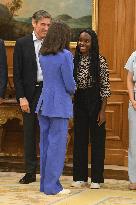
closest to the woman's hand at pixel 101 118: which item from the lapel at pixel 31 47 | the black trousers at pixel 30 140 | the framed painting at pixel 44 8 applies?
the black trousers at pixel 30 140

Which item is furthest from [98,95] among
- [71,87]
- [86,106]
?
[71,87]

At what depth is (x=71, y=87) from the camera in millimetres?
5109

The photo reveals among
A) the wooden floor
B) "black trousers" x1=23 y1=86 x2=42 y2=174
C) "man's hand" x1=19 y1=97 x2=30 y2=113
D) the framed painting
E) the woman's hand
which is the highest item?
the framed painting

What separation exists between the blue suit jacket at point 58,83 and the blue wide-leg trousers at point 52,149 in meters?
0.10

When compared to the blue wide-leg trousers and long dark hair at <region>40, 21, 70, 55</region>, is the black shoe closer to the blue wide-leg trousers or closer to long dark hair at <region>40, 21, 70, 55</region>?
the blue wide-leg trousers

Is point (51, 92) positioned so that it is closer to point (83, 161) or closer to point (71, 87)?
point (71, 87)

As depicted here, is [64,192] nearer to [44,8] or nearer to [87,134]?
[87,134]

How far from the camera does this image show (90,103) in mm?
5523

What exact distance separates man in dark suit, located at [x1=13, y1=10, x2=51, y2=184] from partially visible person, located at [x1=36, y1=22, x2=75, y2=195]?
553 mm

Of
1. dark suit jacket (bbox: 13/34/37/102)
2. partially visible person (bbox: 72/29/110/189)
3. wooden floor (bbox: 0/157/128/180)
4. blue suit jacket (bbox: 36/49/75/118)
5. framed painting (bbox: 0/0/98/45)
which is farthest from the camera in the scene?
framed painting (bbox: 0/0/98/45)

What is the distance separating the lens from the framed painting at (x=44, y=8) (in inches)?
268

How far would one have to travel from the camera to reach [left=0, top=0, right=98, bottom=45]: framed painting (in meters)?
6.80

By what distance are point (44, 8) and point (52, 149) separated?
235 centimetres

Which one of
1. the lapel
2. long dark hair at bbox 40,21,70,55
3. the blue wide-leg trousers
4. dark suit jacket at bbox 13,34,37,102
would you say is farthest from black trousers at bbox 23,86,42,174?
long dark hair at bbox 40,21,70,55
